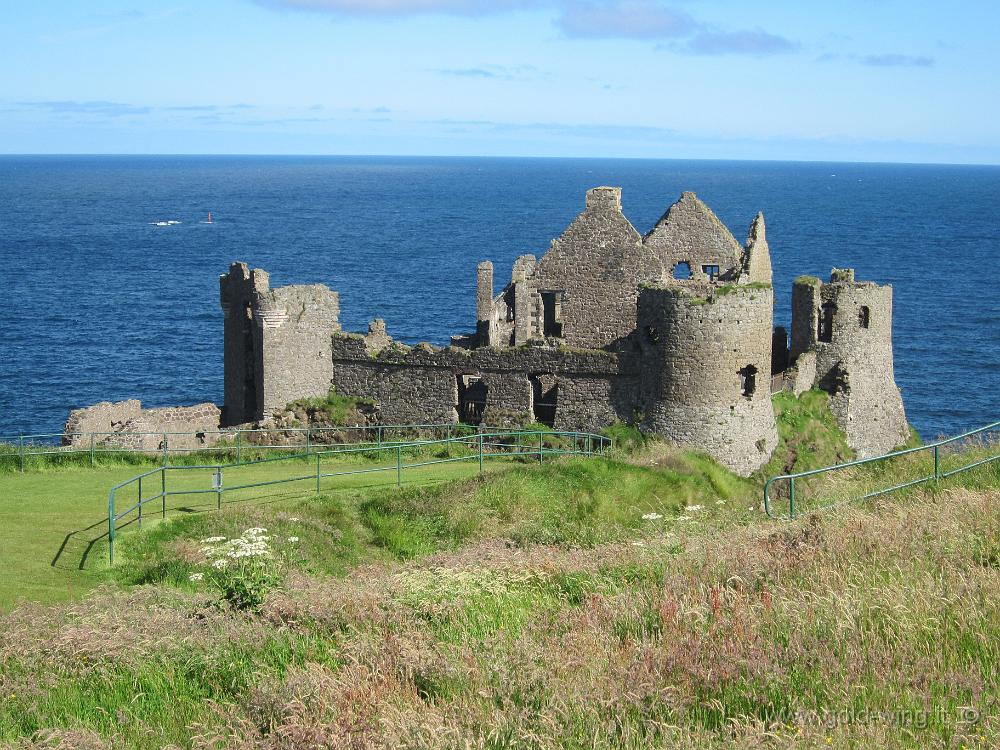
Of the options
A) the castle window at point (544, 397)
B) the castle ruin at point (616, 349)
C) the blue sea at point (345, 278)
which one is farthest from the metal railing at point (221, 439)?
the blue sea at point (345, 278)

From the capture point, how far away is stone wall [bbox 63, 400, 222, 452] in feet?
101

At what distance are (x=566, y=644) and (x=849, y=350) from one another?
24704mm

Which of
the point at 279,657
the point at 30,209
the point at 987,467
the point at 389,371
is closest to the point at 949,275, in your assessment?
the point at 389,371

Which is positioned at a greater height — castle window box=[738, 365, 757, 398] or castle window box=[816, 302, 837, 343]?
castle window box=[816, 302, 837, 343]

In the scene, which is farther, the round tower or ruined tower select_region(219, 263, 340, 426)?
ruined tower select_region(219, 263, 340, 426)

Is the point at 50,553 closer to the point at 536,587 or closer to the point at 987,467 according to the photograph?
the point at 536,587

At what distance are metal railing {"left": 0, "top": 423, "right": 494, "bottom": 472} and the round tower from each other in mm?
4946

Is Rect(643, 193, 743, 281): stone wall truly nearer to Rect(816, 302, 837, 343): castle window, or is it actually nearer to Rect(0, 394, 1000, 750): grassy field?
Rect(816, 302, 837, 343): castle window

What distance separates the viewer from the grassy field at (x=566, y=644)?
34.3ft

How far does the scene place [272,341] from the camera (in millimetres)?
33125

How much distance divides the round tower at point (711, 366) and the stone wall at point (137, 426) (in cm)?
1115

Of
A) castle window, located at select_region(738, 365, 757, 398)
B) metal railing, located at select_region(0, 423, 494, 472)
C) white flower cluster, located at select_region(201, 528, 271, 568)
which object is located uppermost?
castle window, located at select_region(738, 365, 757, 398)

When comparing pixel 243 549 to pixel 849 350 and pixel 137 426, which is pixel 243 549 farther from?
pixel 849 350

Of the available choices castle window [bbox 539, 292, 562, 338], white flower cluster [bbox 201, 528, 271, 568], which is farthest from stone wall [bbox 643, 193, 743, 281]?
white flower cluster [bbox 201, 528, 271, 568]
